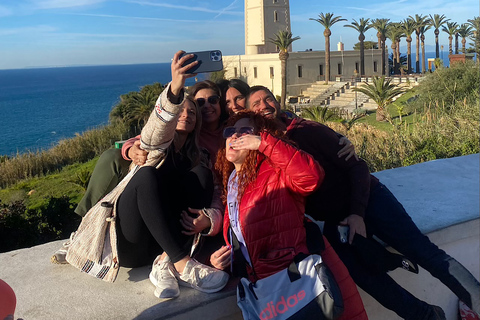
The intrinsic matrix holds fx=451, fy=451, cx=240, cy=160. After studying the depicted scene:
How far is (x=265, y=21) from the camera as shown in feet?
143

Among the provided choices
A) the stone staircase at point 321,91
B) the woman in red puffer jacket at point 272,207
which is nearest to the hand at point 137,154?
the woman in red puffer jacket at point 272,207

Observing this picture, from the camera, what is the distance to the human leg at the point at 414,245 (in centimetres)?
215

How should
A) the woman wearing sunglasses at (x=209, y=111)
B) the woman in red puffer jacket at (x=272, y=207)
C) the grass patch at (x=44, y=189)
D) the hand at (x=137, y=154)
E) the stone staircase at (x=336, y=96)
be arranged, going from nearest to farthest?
the woman in red puffer jacket at (x=272, y=207)
the hand at (x=137, y=154)
the woman wearing sunglasses at (x=209, y=111)
the grass patch at (x=44, y=189)
the stone staircase at (x=336, y=96)

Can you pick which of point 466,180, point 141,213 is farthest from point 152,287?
point 466,180

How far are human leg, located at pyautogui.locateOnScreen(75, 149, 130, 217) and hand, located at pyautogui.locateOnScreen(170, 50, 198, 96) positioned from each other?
2.09ft

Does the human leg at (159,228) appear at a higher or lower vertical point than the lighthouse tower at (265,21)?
lower

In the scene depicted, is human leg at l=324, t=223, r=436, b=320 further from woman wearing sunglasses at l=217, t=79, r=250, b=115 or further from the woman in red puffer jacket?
woman wearing sunglasses at l=217, t=79, r=250, b=115

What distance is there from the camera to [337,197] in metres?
2.38

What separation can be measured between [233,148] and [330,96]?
36090mm

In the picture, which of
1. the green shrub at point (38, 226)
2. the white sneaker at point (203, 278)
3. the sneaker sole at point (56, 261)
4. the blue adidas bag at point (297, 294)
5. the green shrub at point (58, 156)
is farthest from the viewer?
the green shrub at point (58, 156)

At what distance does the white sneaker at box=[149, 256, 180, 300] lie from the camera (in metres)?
2.02

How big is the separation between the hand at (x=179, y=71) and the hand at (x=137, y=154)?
1.24 feet

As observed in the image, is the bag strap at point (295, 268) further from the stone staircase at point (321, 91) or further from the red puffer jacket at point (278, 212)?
the stone staircase at point (321, 91)

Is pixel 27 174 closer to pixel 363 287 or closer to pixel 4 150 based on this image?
pixel 363 287
